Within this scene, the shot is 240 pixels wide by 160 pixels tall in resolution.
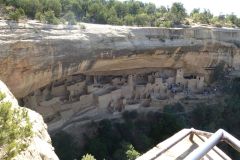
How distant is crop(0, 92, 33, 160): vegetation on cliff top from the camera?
4585mm

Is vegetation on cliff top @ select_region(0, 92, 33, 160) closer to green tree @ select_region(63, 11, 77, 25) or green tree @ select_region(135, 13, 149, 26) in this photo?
green tree @ select_region(63, 11, 77, 25)

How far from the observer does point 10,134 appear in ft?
15.4

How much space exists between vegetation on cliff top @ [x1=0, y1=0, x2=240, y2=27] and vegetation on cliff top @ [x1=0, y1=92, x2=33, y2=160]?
7.66 meters

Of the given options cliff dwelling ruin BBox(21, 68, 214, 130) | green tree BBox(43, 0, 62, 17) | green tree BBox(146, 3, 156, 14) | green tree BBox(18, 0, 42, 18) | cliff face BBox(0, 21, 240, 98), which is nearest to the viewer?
cliff face BBox(0, 21, 240, 98)

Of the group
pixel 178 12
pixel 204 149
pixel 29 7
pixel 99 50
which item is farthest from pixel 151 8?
pixel 204 149

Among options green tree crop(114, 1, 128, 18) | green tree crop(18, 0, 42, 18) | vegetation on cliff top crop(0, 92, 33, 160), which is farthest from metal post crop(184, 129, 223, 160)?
green tree crop(114, 1, 128, 18)

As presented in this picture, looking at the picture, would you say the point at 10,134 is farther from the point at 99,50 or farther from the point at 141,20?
the point at 141,20

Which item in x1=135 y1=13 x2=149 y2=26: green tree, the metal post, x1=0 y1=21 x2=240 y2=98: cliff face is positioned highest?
x1=135 y1=13 x2=149 y2=26: green tree

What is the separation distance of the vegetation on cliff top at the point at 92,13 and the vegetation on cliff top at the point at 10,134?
7.66m

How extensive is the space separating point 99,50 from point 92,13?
495cm

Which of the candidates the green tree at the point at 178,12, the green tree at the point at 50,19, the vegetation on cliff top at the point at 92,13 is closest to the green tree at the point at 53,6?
the vegetation on cliff top at the point at 92,13

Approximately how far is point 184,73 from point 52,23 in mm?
9205

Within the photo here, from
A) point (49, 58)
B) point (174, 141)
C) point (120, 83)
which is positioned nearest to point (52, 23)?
point (49, 58)

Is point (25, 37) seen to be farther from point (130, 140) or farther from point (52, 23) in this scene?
point (130, 140)
